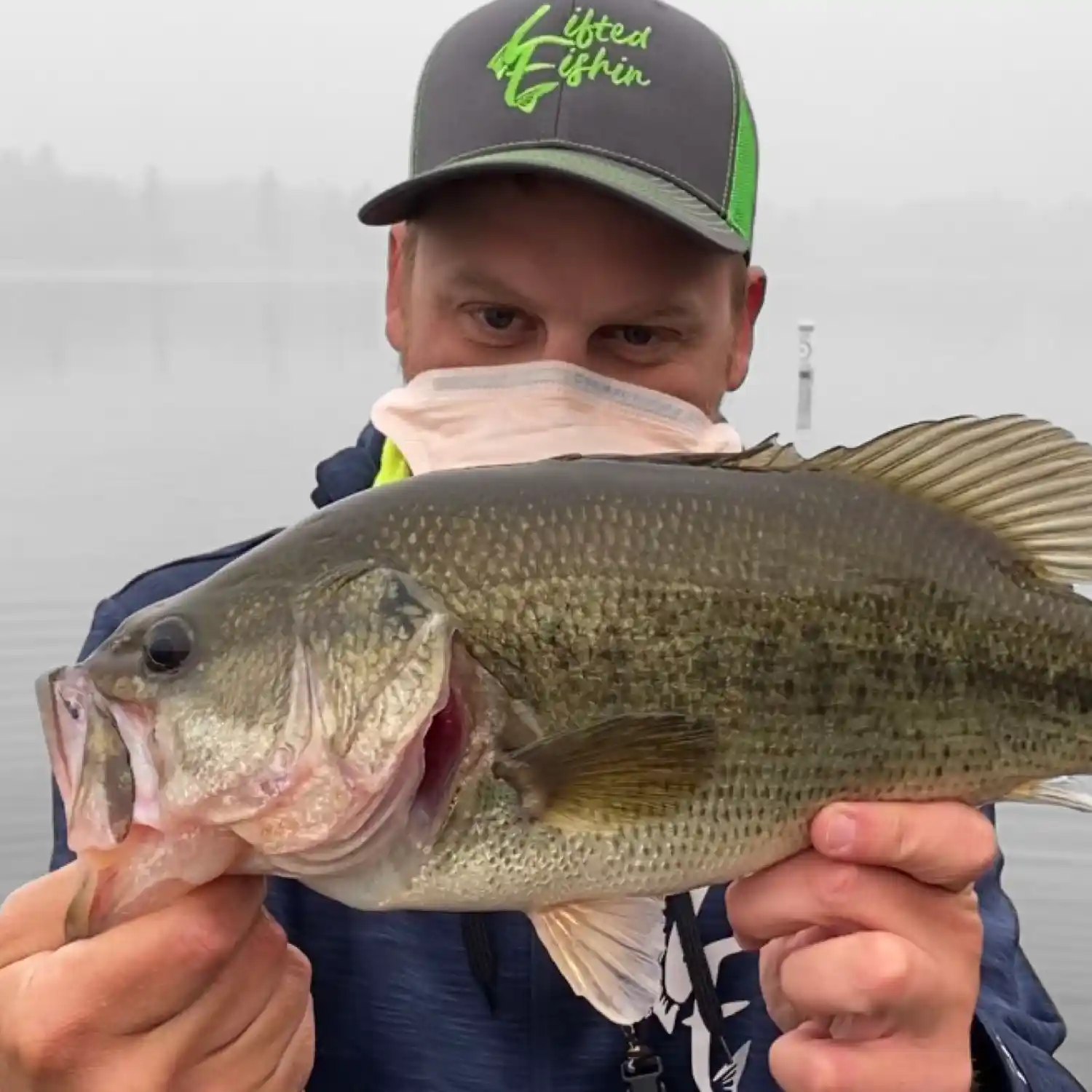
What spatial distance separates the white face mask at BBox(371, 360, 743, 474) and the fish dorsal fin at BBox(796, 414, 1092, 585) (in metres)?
0.59

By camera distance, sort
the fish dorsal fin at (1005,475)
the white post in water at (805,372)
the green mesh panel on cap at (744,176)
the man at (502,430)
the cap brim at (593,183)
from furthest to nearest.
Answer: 1. the white post in water at (805,372)
2. the green mesh panel on cap at (744,176)
3. the cap brim at (593,183)
4. the fish dorsal fin at (1005,475)
5. the man at (502,430)

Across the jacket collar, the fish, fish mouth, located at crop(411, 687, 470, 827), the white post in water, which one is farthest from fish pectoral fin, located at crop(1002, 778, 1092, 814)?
the white post in water

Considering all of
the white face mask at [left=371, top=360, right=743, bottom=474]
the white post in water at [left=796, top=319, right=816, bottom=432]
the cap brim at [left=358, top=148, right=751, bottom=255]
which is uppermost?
the cap brim at [left=358, top=148, right=751, bottom=255]

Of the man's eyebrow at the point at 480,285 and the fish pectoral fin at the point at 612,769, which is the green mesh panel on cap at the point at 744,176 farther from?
the fish pectoral fin at the point at 612,769

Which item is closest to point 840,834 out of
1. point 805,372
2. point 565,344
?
point 565,344

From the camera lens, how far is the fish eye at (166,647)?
61.6 inches

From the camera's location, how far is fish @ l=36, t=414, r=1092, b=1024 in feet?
4.99

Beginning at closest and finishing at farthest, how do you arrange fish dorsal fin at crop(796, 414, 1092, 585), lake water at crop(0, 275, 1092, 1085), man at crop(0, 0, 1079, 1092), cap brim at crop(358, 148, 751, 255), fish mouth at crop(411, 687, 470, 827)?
fish mouth at crop(411, 687, 470, 827), man at crop(0, 0, 1079, 1092), fish dorsal fin at crop(796, 414, 1092, 585), cap brim at crop(358, 148, 751, 255), lake water at crop(0, 275, 1092, 1085)

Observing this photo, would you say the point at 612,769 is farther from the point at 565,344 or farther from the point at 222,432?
the point at 222,432

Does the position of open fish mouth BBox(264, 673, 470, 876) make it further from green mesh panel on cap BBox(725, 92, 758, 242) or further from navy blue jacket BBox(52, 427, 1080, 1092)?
green mesh panel on cap BBox(725, 92, 758, 242)

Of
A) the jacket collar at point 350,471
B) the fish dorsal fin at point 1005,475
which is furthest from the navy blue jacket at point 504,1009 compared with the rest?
the fish dorsal fin at point 1005,475

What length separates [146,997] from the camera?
1.47m

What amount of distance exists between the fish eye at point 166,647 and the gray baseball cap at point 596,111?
1088 mm

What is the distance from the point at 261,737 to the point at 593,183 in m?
1.19
